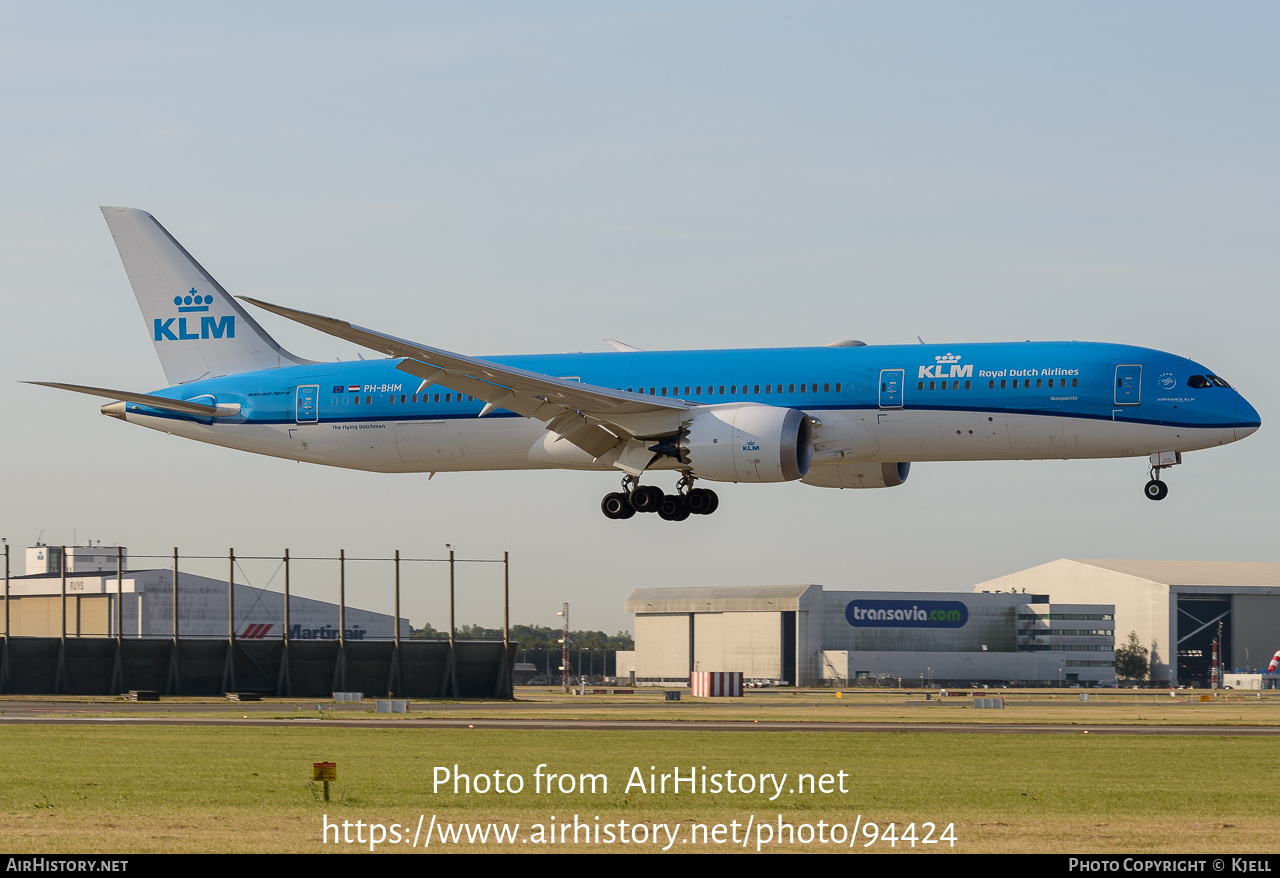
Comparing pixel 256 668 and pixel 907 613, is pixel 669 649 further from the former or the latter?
pixel 256 668

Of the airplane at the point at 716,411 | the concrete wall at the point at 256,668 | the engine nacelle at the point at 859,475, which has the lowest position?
the concrete wall at the point at 256,668

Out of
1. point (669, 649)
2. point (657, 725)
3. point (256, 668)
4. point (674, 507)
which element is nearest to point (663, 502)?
point (674, 507)

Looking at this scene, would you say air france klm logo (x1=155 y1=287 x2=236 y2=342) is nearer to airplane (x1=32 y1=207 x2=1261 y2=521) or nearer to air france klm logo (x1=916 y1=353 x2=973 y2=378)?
airplane (x1=32 y1=207 x2=1261 y2=521)

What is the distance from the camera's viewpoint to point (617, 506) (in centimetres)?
5247

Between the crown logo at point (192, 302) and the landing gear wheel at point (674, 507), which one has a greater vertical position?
the crown logo at point (192, 302)

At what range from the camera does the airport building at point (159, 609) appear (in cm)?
14975

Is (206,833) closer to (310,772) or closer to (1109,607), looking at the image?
(310,772)

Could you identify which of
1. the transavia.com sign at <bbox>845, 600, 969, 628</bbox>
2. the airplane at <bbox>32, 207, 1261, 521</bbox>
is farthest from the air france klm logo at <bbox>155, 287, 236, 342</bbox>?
the transavia.com sign at <bbox>845, 600, 969, 628</bbox>

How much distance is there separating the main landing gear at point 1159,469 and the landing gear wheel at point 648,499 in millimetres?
15280

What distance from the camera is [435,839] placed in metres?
24.8

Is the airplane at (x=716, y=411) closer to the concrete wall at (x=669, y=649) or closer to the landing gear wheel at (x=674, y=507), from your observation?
the landing gear wheel at (x=674, y=507)

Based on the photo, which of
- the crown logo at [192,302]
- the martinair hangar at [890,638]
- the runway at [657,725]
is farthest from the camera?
the martinair hangar at [890,638]

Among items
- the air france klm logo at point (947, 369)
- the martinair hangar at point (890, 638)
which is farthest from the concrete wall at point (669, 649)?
the air france klm logo at point (947, 369)

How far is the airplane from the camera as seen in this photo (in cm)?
4622
